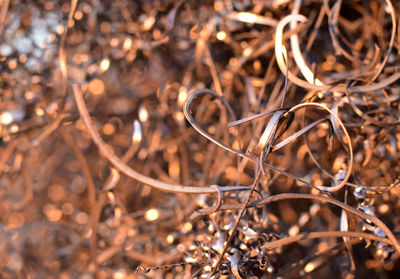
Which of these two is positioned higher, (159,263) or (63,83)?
(63,83)

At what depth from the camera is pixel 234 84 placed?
1.05 feet

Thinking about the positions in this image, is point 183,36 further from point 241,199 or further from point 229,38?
point 241,199

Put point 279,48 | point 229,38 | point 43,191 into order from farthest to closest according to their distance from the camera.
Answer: point 43,191 → point 229,38 → point 279,48

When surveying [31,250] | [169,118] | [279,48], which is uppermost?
[279,48]

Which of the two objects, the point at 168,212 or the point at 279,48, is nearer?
the point at 279,48

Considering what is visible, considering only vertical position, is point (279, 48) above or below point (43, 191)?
above

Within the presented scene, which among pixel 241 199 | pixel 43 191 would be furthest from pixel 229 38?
pixel 43 191

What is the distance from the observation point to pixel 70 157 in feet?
1.36

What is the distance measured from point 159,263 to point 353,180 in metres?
0.14

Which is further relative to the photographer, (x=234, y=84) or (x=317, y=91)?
(x=234, y=84)

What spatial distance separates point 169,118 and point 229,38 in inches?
3.7

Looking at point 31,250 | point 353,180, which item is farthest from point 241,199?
point 31,250

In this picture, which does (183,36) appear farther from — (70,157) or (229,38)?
(70,157)

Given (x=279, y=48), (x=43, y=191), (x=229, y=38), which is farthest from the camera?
(x=43, y=191)
